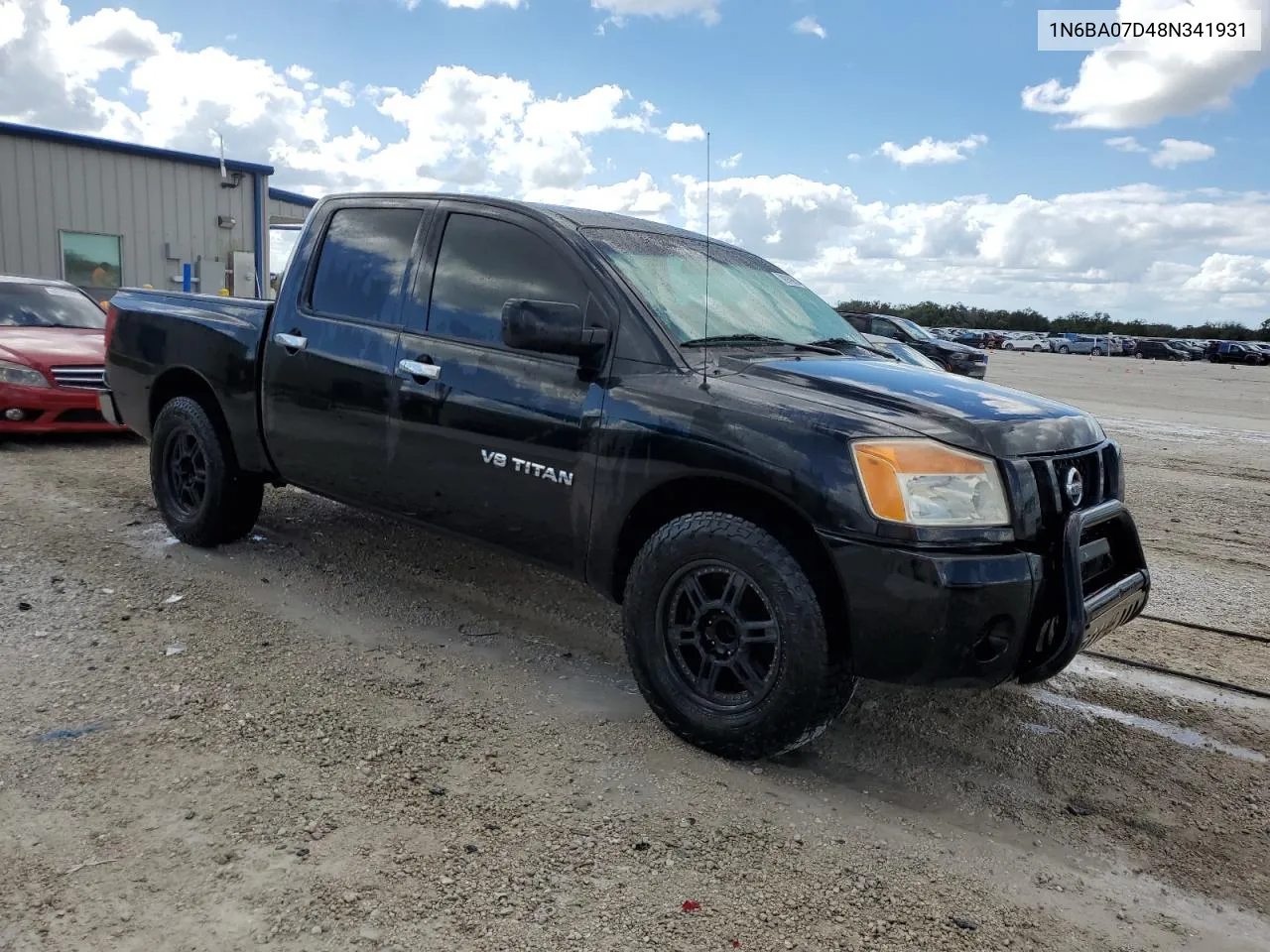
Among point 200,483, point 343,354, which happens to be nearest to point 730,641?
point 343,354

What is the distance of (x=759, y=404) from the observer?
316cm

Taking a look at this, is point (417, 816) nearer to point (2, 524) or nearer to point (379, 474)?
point (379, 474)

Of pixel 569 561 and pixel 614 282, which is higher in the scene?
pixel 614 282

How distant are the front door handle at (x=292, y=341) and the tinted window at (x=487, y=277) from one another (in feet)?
2.59

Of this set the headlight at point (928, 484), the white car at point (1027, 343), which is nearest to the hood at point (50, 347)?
the headlight at point (928, 484)

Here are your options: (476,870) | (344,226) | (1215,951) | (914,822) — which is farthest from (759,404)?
(344,226)

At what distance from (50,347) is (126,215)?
1297 cm

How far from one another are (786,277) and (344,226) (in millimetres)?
2069

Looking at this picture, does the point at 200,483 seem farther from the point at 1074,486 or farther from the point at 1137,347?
the point at 1137,347

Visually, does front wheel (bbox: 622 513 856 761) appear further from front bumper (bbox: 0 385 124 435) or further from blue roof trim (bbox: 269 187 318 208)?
blue roof trim (bbox: 269 187 318 208)

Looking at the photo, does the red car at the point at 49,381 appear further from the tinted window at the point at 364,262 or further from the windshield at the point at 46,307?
the tinted window at the point at 364,262

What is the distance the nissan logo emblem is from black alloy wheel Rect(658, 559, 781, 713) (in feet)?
3.27

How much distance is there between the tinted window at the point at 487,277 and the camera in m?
3.80

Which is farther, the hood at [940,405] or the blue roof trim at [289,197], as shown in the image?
the blue roof trim at [289,197]
